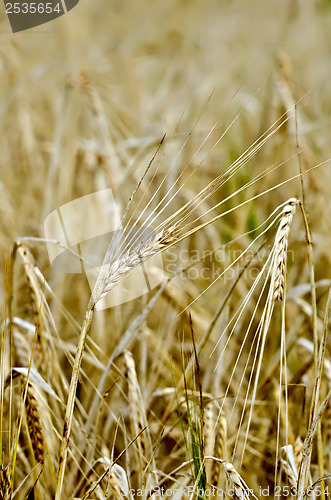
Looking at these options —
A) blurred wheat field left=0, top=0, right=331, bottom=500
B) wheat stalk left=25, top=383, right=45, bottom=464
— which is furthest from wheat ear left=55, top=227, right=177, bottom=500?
wheat stalk left=25, top=383, right=45, bottom=464

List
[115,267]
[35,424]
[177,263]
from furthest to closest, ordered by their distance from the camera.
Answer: [177,263], [35,424], [115,267]

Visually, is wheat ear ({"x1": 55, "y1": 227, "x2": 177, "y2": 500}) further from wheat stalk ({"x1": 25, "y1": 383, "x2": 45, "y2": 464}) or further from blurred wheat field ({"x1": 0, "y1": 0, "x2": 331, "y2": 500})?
wheat stalk ({"x1": 25, "y1": 383, "x2": 45, "y2": 464})

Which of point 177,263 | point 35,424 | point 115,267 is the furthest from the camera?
point 177,263

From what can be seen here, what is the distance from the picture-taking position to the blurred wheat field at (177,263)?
61cm

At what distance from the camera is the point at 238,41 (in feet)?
8.32

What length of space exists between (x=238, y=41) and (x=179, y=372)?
1996mm

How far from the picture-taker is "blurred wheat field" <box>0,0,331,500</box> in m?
0.61

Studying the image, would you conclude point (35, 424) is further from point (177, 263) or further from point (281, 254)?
point (177, 263)

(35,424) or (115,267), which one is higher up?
(115,267)

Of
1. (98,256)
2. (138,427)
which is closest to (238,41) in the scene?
(98,256)

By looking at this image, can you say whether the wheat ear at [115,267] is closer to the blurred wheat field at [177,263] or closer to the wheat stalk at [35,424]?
the blurred wheat field at [177,263]

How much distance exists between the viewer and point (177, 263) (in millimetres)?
1253

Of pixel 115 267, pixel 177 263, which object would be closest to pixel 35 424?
pixel 115 267

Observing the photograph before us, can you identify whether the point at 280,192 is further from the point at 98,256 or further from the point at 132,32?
the point at 132,32
